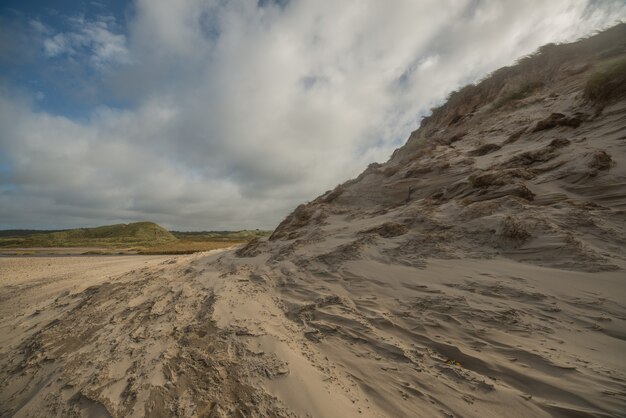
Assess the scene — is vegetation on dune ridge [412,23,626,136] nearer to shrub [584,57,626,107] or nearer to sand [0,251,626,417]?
shrub [584,57,626,107]

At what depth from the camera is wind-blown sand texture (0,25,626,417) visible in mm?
3012

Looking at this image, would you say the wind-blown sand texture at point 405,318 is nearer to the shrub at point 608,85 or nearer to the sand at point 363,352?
the sand at point 363,352

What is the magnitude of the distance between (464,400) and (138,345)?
4.94 metres

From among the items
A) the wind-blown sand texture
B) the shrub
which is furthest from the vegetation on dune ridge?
the wind-blown sand texture

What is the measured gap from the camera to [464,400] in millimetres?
2773

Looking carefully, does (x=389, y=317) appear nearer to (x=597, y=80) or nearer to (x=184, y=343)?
(x=184, y=343)

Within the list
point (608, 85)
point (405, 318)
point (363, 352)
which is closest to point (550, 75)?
point (608, 85)

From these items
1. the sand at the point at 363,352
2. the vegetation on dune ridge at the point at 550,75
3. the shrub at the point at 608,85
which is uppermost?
the vegetation on dune ridge at the point at 550,75

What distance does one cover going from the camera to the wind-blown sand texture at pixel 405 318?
301cm

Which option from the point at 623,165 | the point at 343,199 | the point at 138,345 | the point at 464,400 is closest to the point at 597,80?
the point at 623,165

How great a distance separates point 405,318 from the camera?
4324 mm

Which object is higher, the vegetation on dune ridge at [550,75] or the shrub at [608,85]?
the vegetation on dune ridge at [550,75]

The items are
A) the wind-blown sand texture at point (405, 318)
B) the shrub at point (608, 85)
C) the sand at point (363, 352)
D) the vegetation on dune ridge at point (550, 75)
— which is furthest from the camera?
the vegetation on dune ridge at point (550, 75)

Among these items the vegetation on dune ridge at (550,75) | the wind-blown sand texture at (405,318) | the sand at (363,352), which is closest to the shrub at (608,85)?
the vegetation on dune ridge at (550,75)
